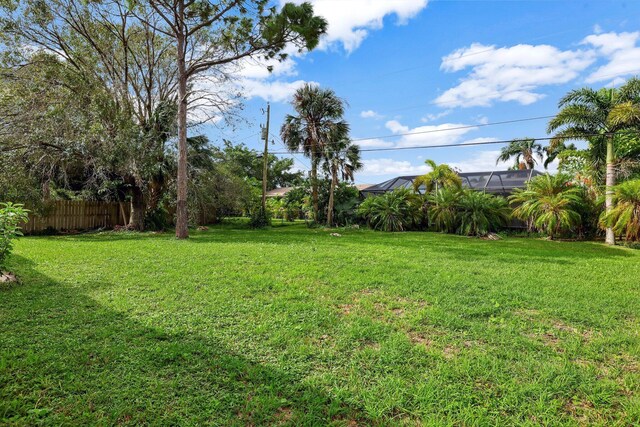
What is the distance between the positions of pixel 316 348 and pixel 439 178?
14.0m

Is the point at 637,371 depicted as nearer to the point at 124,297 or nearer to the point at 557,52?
the point at 124,297

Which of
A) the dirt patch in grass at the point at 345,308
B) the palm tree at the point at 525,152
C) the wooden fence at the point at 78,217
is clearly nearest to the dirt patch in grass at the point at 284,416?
the dirt patch in grass at the point at 345,308

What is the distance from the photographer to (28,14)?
1183 cm

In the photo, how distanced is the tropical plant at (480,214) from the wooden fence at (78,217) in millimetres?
14376

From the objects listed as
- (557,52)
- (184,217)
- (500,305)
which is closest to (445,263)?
(500,305)

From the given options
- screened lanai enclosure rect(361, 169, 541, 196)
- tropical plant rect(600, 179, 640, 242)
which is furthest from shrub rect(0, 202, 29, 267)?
screened lanai enclosure rect(361, 169, 541, 196)

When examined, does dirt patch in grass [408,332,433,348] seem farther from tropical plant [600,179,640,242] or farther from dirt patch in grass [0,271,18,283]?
tropical plant [600,179,640,242]

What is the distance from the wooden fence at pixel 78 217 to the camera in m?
12.2

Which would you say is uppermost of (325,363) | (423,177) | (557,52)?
(557,52)

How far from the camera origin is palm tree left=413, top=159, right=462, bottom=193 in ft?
49.8

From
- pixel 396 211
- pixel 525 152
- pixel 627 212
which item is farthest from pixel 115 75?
pixel 525 152

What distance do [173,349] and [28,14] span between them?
1518 centimetres

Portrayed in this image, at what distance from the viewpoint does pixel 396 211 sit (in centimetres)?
1548

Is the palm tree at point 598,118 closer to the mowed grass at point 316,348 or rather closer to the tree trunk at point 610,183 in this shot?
the tree trunk at point 610,183
